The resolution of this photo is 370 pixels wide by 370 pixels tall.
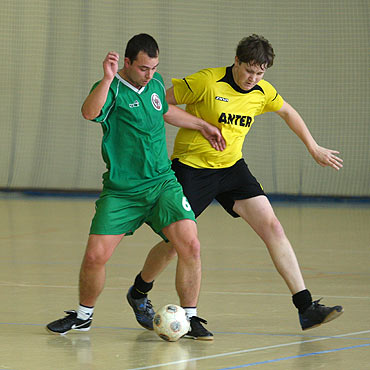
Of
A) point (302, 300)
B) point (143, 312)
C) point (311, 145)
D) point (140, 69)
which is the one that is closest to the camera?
point (140, 69)

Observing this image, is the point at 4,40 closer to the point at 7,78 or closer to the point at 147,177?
the point at 7,78

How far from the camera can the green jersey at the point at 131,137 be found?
417cm

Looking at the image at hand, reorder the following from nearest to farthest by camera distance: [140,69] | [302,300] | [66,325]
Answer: [140,69]
[66,325]
[302,300]

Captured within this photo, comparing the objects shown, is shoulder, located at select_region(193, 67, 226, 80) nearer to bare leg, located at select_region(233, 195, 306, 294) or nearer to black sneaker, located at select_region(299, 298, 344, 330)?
bare leg, located at select_region(233, 195, 306, 294)

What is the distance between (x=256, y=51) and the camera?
4406 mm

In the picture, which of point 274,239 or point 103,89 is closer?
point 103,89

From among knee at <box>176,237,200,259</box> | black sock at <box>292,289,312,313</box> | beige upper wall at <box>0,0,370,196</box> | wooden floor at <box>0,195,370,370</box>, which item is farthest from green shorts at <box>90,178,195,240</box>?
beige upper wall at <box>0,0,370,196</box>

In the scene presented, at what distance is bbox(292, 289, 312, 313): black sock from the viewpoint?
4.44 m

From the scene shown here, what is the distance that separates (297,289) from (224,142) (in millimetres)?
965

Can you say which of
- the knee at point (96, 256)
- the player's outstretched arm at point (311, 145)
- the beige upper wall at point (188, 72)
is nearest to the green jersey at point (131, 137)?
the knee at point (96, 256)

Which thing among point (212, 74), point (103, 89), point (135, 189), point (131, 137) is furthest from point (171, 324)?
point (212, 74)

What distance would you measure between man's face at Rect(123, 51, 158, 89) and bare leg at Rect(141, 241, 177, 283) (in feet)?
3.36

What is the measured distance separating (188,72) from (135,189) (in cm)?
1161

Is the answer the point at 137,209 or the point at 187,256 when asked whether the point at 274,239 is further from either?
the point at 137,209
